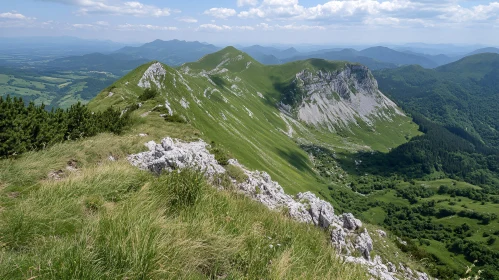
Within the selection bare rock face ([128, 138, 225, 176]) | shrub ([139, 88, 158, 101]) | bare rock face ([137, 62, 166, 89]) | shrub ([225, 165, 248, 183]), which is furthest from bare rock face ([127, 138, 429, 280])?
bare rock face ([137, 62, 166, 89])

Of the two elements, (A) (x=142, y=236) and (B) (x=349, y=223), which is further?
(B) (x=349, y=223)

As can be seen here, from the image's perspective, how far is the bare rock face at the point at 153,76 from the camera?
101m

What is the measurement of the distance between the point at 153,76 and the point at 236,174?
9677cm

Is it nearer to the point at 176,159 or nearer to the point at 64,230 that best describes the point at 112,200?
the point at 64,230

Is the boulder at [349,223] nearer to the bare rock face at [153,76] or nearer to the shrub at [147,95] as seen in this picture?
the shrub at [147,95]

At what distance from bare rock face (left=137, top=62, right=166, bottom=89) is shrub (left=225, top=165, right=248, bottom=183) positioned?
266ft

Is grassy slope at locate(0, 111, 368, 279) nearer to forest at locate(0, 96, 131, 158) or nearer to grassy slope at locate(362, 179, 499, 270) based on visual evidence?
forest at locate(0, 96, 131, 158)

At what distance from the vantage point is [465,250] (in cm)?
12488

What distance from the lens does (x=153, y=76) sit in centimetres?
11144

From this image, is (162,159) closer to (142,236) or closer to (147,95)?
(142,236)

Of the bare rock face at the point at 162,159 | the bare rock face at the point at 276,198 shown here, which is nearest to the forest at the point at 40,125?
the bare rock face at the point at 162,159

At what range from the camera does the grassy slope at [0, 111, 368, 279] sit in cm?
461

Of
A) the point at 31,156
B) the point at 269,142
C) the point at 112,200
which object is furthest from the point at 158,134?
the point at 269,142

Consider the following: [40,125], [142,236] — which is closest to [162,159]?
[40,125]
